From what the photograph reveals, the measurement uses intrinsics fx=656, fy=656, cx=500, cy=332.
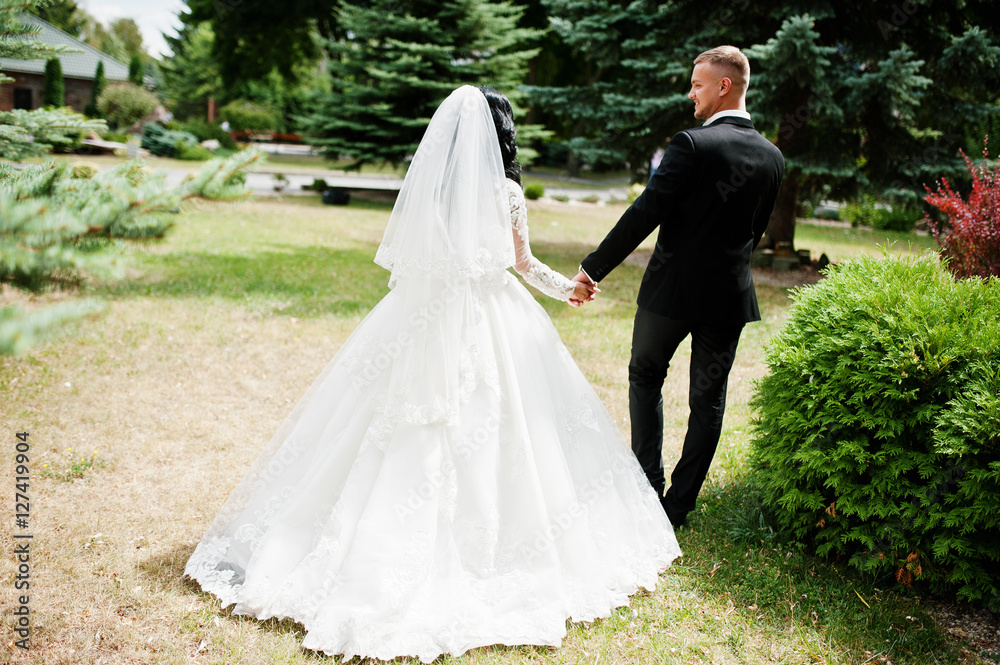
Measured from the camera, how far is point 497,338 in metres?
3.41

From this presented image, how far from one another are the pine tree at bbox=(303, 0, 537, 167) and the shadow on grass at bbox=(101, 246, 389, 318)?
27.2ft

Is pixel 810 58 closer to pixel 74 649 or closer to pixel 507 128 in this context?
pixel 507 128

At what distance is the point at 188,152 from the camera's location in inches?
1101

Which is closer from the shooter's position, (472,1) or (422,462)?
(422,462)

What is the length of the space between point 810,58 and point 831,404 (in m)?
7.28

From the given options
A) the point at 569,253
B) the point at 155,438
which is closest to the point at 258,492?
the point at 155,438

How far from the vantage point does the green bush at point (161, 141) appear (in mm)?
28531

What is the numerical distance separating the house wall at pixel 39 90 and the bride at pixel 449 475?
112ft

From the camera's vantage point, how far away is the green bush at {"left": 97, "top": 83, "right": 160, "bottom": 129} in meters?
33.5

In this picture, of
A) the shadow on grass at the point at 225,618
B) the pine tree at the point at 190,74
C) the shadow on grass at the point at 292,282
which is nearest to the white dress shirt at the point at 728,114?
the shadow on grass at the point at 225,618

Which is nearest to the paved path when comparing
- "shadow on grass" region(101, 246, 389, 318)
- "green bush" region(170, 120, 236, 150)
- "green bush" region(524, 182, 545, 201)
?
"green bush" region(524, 182, 545, 201)

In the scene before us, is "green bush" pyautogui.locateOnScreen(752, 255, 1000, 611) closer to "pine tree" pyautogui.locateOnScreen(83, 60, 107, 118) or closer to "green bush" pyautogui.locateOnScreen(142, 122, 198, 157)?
"green bush" pyautogui.locateOnScreen(142, 122, 198, 157)

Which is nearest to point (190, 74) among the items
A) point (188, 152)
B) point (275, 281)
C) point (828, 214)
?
point (188, 152)

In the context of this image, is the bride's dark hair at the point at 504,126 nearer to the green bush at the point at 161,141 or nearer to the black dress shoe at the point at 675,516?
the black dress shoe at the point at 675,516
